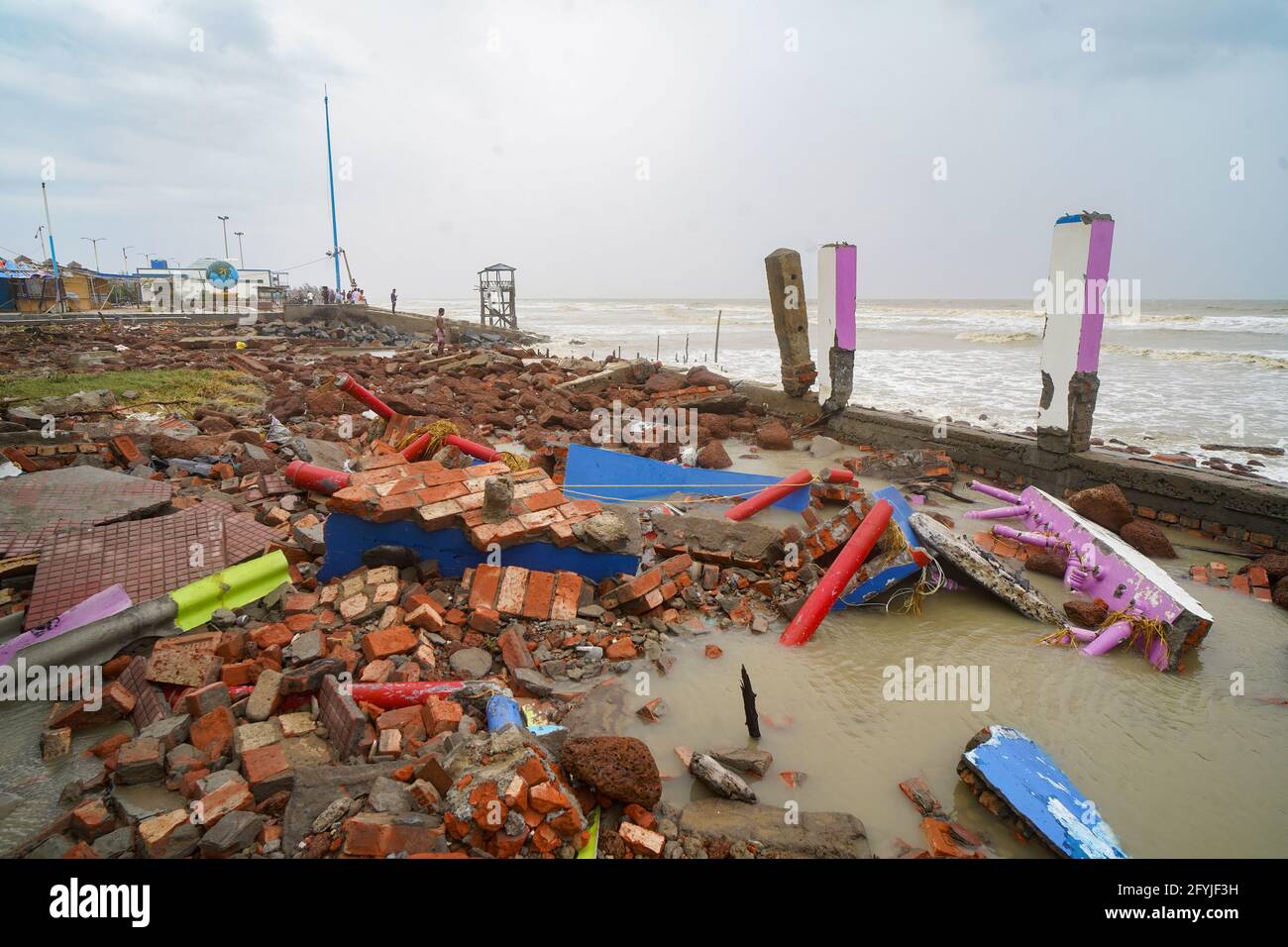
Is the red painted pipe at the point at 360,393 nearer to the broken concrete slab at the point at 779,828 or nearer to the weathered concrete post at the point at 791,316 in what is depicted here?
the broken concrete slab at the point at 779,828

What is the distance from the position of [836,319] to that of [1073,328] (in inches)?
137

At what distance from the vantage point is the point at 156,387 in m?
10.5

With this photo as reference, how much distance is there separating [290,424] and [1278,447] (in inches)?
576

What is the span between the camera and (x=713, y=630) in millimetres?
4242

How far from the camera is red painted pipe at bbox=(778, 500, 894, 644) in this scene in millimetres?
4094

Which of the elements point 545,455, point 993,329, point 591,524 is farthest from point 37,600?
point 993,329

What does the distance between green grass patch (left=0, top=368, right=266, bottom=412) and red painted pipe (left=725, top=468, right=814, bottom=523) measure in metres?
8.46

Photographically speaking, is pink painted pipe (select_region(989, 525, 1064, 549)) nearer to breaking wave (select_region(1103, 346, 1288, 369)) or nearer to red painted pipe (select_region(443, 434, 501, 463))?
red painted pipe (select_region(443, 434, 501, 463))

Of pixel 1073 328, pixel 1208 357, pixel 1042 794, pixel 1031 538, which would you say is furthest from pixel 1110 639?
pixel 1208 357

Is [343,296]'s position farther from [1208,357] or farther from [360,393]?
[1208,357]

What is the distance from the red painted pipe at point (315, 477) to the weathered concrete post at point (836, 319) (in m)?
7.21

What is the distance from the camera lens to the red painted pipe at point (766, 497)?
582 cm

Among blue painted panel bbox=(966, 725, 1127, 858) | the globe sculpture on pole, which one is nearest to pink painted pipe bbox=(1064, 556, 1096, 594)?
blue painted panel bbox=(966, 725, 1127, 858)

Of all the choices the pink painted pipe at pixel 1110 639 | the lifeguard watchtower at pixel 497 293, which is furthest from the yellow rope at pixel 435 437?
the lifeguard watchtower at pixel 497 293
